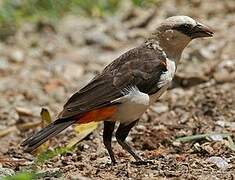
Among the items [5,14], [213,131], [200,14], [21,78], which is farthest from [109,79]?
[200,14]

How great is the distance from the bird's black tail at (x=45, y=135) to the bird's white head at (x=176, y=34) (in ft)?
3.35

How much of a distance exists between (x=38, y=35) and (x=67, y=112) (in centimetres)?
605

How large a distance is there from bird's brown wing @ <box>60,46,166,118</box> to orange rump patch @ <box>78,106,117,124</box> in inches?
1.9

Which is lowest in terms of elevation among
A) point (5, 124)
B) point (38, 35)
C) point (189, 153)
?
point (189, 153)

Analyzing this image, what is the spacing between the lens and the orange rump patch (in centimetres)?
553

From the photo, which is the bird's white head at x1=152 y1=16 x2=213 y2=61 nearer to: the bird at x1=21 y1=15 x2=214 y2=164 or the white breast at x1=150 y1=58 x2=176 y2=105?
the bird at x1=21 y1=15 x2=214 y2=164

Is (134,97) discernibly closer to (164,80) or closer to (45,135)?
(164,80)

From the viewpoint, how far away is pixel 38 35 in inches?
449

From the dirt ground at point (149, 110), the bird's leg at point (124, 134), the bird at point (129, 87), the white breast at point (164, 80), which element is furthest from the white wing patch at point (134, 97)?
the dirt ground at point (149, 110)

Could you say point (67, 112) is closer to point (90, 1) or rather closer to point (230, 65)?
point (230, 65)

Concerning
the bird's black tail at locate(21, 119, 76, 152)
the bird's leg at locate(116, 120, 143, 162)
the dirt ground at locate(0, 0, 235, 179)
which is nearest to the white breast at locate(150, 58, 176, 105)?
the bird's leg at locate(116, 120, 143, 162)

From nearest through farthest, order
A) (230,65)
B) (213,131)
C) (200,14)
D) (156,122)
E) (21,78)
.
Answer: (213,131)
(156,122)
(230,65)
(21,78)
(200,14)

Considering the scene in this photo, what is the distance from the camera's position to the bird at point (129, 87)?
5504 millimetres

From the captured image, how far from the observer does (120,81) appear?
5.65 metres
